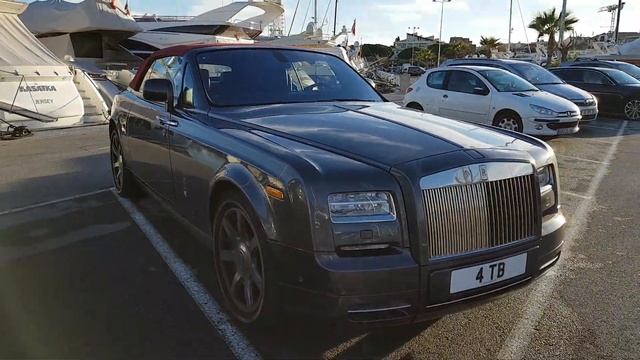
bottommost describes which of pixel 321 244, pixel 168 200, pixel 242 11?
pixel 168 200

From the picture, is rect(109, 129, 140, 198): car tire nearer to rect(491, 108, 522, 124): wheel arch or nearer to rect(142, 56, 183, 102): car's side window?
rect(142, 56, 183, 102): car's side window

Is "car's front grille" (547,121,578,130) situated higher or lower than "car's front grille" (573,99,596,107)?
lower

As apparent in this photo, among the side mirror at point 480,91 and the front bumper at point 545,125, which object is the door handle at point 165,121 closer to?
the front bumper at point 545,125

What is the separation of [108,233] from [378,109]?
9.33ft

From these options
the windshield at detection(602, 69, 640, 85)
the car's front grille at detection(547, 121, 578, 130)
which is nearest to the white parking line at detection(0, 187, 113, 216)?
the car's front grille at detection(547, 121, 578, 130)

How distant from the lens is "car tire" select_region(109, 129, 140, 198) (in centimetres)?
615

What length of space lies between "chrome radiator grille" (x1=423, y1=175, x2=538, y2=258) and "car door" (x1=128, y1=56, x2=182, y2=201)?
2.47m

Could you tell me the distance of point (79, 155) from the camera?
31.5 ft

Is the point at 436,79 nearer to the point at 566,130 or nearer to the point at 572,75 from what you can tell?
the point at 566,130

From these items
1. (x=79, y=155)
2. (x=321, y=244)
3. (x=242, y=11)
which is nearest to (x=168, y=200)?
(x=321, y=244)

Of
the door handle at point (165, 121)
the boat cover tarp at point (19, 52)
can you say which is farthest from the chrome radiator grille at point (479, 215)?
the boat cover tarp at point (19, 52)

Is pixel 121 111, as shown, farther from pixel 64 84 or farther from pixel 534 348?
pixel 64 84

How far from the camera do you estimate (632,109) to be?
16.0 m

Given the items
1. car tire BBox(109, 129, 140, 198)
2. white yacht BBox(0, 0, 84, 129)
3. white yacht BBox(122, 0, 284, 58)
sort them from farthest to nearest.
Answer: white yacht BBox(122, 0, 284, 58) → white yacht BBox(0, 0, 84, 129) → car tire BBox(109, 129, 140, 198)
